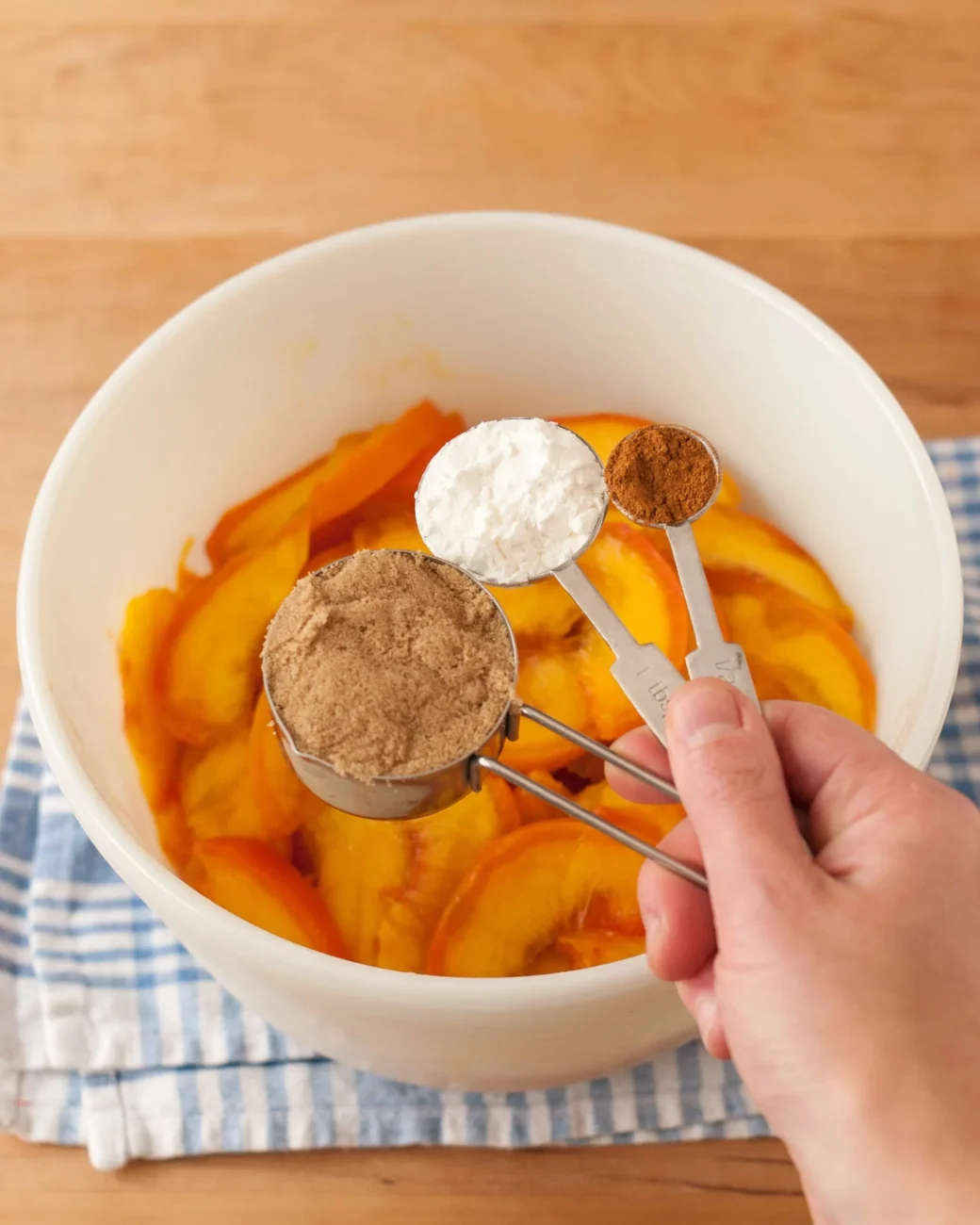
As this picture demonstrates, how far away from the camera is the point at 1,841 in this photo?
0.85 metres

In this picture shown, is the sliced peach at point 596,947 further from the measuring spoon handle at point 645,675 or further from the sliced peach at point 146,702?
the sliced peach at point 146,702

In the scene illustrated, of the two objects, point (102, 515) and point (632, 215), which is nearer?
point (102, 515)

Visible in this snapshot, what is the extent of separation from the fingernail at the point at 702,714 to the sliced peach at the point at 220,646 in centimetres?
35

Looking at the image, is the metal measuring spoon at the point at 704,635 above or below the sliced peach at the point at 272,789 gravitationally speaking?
above

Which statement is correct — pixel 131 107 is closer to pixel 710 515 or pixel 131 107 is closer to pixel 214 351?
pixel 214 351

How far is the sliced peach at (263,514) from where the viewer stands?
888 millimetres

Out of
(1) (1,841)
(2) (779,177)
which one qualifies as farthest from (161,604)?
(2) (779,177)

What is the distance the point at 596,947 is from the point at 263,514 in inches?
16.1

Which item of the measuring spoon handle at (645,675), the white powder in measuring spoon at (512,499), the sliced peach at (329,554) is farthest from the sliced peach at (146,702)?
the measuring spoon handle at (645,675)

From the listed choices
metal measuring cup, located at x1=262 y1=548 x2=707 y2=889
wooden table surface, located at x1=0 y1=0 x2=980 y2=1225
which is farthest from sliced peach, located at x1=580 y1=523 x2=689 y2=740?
wooden table surface, located at x1=0 y1=0 x2=980 y2=1225

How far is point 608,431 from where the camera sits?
0.88 m

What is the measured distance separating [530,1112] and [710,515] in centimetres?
42

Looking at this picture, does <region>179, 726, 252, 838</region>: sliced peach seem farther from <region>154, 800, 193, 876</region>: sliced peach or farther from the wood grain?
the wood grain

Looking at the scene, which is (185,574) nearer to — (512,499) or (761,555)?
(512,499)
